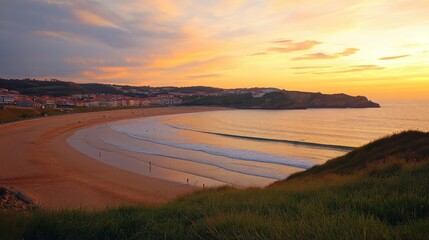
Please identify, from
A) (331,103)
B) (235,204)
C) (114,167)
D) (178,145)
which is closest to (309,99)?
(331,103)

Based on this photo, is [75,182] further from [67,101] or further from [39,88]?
[39,88]

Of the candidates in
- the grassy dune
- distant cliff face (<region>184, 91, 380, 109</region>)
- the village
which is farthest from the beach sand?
distant cliff face (<region>184, 91, 380, 109</region>)

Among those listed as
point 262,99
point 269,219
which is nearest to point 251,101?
point 262,99

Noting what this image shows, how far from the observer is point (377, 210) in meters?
4.50

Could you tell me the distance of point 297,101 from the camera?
441 feet

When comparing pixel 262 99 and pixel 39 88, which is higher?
pixel 39 88

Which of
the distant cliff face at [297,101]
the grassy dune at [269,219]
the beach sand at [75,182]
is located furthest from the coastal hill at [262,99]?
the grassy dune at [269,219]

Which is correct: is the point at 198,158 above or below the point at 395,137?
below

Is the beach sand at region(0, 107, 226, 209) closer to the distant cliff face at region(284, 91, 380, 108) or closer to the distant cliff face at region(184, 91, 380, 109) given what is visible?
the distant cliff face at region(184, 91, 380, 109)

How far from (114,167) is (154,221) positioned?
18.7m

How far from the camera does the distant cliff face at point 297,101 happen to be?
124438mm

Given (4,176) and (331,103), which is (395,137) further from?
(331,103)

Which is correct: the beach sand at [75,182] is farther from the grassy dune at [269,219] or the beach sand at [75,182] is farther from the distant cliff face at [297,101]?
the distant cliff face at [297,101]

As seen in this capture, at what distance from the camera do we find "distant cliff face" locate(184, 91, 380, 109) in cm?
12444
